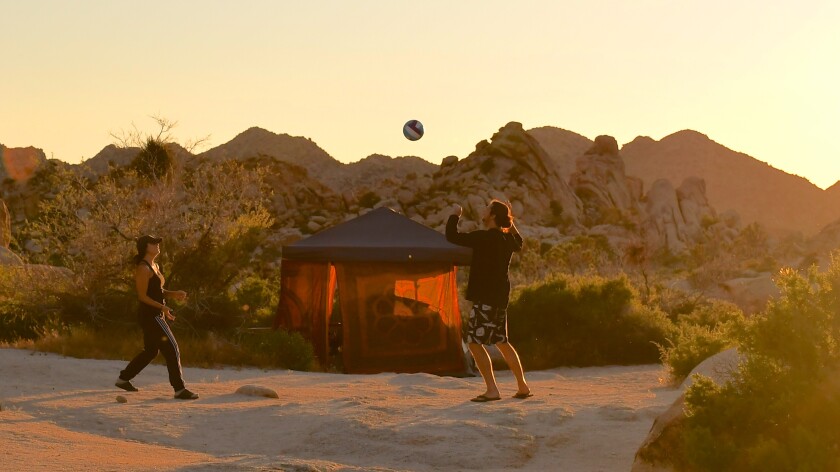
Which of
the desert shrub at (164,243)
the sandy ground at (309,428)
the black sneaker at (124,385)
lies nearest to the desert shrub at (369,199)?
the desert shrub at (164,243)

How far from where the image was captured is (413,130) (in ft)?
55.5

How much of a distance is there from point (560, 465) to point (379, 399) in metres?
2.98

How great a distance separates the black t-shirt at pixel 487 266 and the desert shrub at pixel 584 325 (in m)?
7.20

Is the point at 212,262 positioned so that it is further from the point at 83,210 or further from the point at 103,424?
the point at 103,424

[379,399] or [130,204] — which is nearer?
[379,399]

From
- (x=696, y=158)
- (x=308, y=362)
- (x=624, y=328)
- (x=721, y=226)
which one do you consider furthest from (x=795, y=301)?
(x=696, y=158)

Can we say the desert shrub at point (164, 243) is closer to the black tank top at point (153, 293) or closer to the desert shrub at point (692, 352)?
the black tank top at point (153, 293)

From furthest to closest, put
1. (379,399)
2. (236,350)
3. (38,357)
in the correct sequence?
(236,350), (38,357), (379,399)

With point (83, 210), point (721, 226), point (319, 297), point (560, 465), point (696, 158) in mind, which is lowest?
point (560, 465)

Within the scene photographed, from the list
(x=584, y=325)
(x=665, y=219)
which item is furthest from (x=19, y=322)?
(x=665, y=219)

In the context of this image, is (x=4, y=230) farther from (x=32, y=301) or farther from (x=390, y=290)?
(x=390, y=290)

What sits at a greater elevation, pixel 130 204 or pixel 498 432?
pixel 130 204

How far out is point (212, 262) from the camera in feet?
55.4

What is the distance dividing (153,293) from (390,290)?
524 centimetres
